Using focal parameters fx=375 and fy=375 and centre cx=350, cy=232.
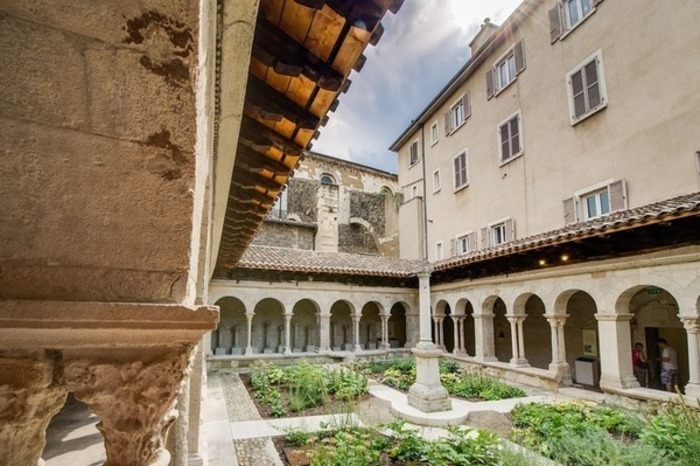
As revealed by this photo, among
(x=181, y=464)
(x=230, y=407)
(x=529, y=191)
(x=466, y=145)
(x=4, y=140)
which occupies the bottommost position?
(x=230, y=407)

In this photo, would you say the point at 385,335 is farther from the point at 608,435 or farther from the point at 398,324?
the point at 608,435

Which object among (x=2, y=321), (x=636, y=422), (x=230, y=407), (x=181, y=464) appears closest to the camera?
(x=2, y=321)

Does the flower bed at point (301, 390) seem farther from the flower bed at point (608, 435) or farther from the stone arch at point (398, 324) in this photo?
the stone arch at point (398, 324)

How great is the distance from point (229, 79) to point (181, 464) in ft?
7.82

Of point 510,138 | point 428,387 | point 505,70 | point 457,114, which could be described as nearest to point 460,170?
point 457,114

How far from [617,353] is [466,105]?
1090 cm

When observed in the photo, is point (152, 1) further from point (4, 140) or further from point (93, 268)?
point (93, 268)

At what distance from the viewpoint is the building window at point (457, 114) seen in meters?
15.4

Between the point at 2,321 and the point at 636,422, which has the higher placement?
the point at 2,321

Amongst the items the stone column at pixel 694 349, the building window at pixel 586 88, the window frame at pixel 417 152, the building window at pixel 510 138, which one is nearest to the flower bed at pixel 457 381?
the stone column at pixel 694 349

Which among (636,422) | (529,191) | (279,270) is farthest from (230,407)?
(529,191)

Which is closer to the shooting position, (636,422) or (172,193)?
(172,193)

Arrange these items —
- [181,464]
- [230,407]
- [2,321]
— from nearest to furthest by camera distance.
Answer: [2,321] < [181,464] < [230,407]

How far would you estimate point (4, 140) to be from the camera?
85cm
